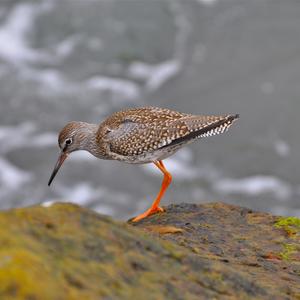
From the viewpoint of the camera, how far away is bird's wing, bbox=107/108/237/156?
25.2 feet

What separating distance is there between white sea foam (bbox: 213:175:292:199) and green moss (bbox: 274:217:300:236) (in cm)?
726

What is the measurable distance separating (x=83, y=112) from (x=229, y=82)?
4069mm

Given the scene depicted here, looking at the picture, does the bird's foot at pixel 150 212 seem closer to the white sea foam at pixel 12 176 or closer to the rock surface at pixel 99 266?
the rock surface at pixel 99 266

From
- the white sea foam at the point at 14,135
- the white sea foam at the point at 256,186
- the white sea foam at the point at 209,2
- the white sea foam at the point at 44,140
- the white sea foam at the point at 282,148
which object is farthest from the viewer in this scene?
the white sea foam at the point at 209,2

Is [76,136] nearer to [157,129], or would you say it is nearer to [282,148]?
[157,129]

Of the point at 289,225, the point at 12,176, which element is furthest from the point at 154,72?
the point at 289,225

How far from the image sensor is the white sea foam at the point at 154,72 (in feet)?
55.5

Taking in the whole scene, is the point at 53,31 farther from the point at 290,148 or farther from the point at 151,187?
the point at 290,148

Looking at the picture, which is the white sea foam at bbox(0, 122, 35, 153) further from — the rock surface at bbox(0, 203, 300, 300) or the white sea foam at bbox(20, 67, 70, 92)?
the rock surface at bbox(0, 203, 300, 300)

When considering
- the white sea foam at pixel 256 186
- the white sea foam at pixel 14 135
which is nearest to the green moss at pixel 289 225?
the white sea foam at pixel 256 186

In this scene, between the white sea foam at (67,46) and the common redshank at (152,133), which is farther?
the white sea foam at (67,46)

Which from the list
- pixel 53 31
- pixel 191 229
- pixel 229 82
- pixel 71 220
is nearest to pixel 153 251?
pixel 71 220

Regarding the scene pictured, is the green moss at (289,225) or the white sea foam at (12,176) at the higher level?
the white sea foam at (12,176)

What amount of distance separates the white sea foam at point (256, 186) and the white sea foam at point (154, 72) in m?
3.87
